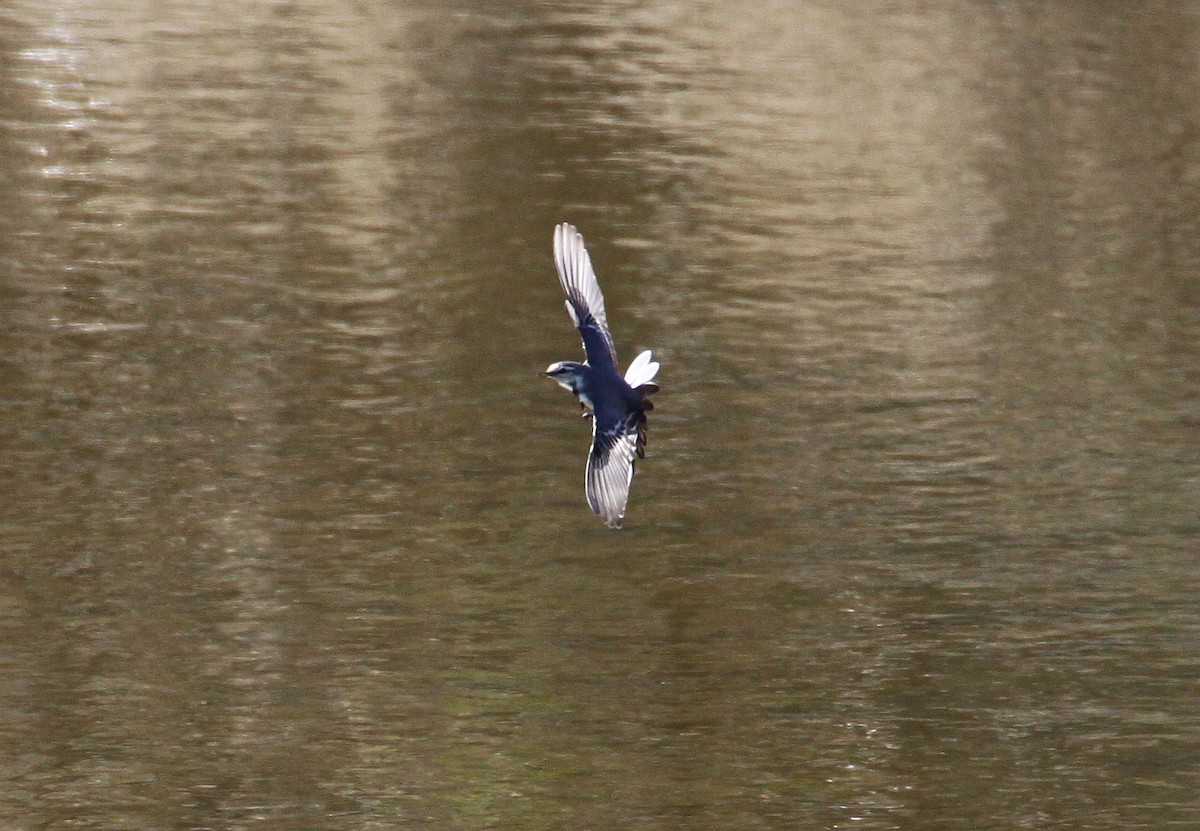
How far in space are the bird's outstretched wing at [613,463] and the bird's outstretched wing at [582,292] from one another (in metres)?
0.29

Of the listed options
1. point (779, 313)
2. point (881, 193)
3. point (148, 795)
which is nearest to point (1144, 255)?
point (881, 193)

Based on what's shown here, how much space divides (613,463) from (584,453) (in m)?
7.13

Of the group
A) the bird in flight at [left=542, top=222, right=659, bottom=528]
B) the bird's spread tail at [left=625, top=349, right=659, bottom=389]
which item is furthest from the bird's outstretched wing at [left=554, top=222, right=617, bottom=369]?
the bird's spread tail at [left=625, top=349, right=659, bottom=389]

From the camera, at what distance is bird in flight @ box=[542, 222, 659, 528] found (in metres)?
8.78

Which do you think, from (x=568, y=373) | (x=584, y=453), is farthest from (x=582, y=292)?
(x=584, y=453)

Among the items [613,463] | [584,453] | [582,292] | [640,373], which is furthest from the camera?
[584,453]

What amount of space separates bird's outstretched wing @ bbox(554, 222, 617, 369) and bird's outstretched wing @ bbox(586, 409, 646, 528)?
0.96 feet

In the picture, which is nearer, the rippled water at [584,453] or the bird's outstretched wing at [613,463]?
the bird's outstretched wing at [613,463]

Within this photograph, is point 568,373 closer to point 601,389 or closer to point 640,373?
point 601,389

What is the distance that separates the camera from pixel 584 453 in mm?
16031

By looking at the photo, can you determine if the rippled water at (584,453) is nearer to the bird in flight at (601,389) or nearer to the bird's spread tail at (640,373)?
the bird in flight at (601,389)

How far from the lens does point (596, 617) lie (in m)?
13.2

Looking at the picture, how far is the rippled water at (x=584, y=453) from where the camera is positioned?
38.1 ft

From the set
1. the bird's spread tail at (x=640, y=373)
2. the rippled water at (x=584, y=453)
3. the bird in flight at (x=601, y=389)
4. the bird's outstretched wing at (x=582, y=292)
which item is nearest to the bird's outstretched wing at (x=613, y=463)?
the bird in flight at (x=601, y=389)
